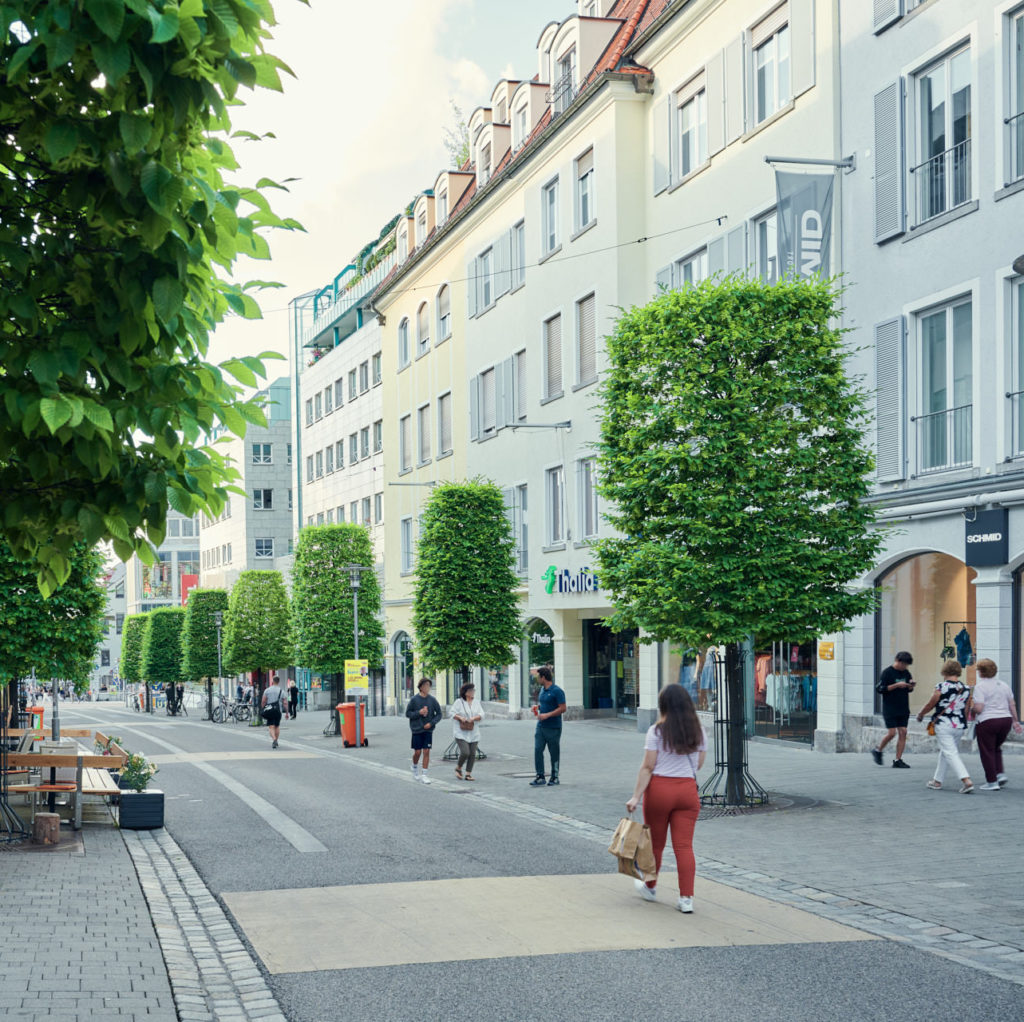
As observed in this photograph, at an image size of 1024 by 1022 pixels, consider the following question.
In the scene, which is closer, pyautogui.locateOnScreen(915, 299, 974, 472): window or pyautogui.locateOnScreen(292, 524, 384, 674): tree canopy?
pyautogui.locateOnScreen(915, 299, 974, 472): window

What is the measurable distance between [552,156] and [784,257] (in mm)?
15707

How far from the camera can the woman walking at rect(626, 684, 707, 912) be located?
1004cm

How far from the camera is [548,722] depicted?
813 inches

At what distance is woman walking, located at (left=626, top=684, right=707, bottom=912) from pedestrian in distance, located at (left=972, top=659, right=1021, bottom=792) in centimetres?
783

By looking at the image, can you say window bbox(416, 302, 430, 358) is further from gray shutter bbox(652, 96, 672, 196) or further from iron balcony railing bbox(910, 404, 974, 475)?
iron balcony railing bbox(910, 404, 974, 475)

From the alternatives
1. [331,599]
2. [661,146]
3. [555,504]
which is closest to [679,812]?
[661,146]

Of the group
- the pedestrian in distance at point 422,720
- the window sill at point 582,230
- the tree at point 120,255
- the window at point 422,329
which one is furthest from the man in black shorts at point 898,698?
the window at point 422,329

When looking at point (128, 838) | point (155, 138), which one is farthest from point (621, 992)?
point (128, 838)

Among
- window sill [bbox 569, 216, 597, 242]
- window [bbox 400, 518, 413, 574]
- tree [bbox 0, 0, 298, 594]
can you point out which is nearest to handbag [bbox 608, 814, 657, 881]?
tree [bbox 0, 0, 298, 594]

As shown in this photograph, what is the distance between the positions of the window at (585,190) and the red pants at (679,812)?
26411mm

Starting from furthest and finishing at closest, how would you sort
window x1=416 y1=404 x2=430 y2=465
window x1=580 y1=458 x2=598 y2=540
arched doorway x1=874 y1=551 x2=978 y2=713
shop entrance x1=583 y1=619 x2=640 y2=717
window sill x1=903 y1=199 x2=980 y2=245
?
window x1=416 y1=404 x2=430 y2=465, shop entrance x1=583 y1=619 x2=640 y2=717, window x1=580 y1=458 x2=598 y2=540, arched doorway x1=874 y1=551 x2=978 y2=713, window sill x1=903 y1=199 x2=980 y2=245

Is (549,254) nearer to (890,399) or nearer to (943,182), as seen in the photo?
(890,399)

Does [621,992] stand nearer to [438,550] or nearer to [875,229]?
[875,229]

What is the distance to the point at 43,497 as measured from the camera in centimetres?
511
